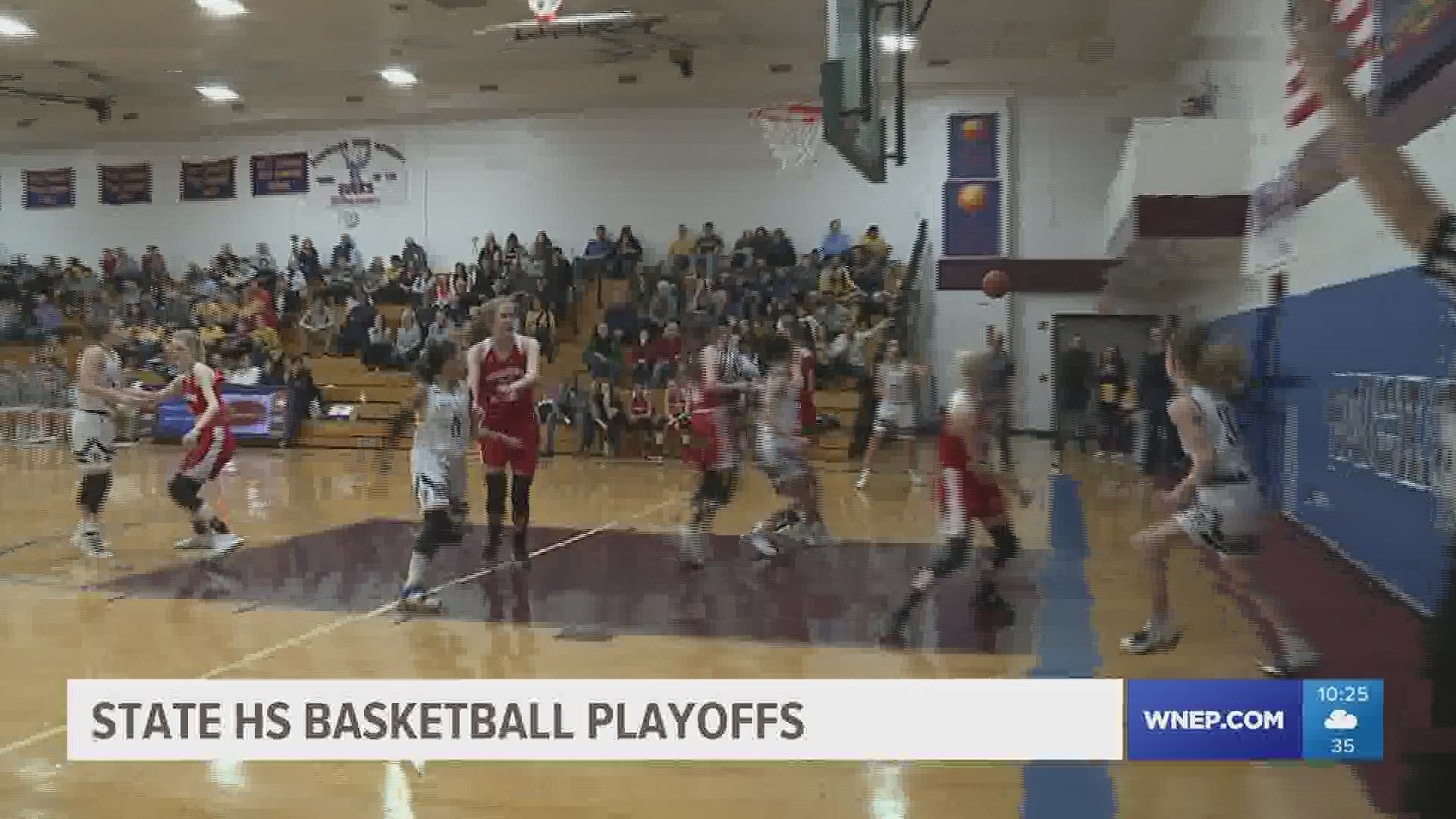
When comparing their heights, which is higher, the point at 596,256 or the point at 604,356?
the point at 596,256

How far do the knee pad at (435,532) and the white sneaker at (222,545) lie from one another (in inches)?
90.0

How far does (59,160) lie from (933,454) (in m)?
21.5

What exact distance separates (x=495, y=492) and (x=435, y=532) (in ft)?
4.48

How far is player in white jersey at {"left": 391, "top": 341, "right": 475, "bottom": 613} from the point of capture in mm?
6184

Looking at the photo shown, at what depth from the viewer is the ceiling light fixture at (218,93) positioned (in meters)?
22.4

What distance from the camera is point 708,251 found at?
20797mm

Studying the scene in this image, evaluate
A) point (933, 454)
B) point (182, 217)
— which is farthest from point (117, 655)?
point (182, 217)

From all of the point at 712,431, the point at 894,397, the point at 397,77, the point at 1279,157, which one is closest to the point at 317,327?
the point at 397,77

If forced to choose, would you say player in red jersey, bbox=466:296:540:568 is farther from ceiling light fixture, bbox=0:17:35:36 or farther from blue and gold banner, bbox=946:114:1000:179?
ceiling light fixture, bbox=0:17:35:36

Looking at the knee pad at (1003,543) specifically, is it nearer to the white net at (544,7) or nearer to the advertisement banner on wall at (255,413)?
the white net at (544,7)

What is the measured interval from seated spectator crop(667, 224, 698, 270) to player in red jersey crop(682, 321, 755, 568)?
43.7ft

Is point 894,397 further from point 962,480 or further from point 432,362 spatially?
point 432,362

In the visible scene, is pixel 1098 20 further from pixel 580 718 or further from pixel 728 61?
pixel 580 718

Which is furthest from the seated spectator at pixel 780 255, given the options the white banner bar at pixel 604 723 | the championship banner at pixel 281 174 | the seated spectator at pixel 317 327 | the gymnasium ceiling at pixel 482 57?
the white banner bar at pixel 604 723
